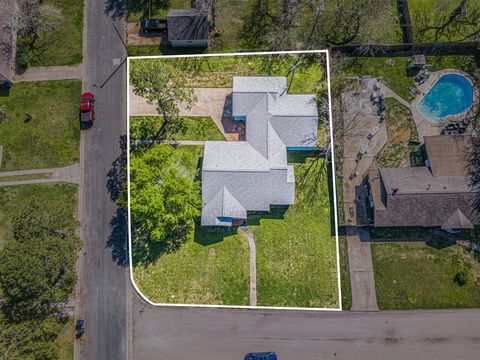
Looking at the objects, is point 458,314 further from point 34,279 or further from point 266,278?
point 34,279

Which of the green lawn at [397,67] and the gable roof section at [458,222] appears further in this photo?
the green lawn at [397,67]

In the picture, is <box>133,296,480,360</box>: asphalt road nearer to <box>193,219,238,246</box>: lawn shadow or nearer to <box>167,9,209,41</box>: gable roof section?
<box>193,219,238,246</box>: lawn shadow

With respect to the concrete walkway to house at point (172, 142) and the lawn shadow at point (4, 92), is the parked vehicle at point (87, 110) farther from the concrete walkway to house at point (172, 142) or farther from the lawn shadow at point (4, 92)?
the lawn shadow at point (4, 92)

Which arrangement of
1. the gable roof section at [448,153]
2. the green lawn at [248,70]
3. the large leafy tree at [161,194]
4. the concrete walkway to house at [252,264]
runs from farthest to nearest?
the green lawn at [248,70] → the gable roof section at [448,153] → the concrete walkway to house at [252,264] → the large leafy tree at [161,194]

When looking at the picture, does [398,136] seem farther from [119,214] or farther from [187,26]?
[119,214]

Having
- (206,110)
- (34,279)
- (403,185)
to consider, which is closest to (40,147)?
(34,279)

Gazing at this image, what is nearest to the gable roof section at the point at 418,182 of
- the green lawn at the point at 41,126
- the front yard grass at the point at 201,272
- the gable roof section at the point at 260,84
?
the gable roof section at the point at 260,84

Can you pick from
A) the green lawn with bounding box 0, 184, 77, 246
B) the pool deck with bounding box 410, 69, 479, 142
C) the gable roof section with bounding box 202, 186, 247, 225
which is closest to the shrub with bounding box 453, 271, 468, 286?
the pool deck with bounding box 410, 69, 479, 142
